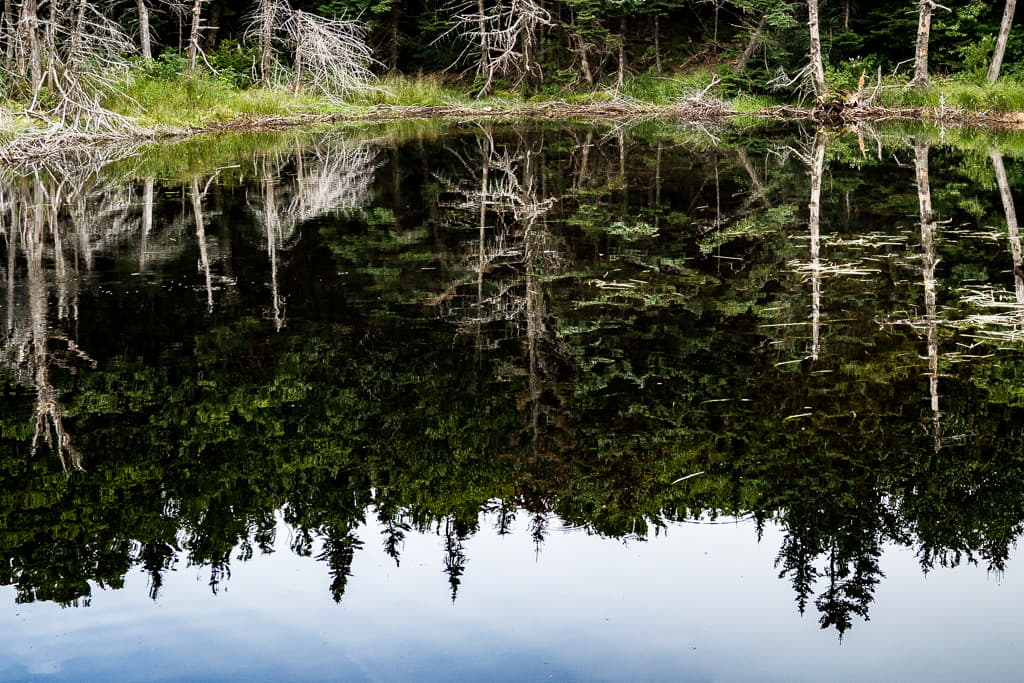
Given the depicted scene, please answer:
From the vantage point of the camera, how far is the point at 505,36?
32531 millimetres

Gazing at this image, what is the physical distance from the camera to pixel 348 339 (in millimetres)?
7941

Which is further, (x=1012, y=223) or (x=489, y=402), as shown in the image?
(x=1012, y=223)

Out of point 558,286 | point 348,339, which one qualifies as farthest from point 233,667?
point 558,286

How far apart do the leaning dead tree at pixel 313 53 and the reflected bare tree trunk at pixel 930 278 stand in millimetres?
17300

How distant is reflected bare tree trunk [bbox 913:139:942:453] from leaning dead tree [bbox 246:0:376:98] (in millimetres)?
17300

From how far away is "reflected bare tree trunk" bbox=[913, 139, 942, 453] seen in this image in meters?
6.19

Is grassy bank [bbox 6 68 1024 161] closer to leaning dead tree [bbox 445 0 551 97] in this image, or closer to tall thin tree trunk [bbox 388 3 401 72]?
leaning dead tree [bbox 445 0 551 97]

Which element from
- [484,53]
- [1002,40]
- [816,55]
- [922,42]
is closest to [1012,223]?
[922,42]

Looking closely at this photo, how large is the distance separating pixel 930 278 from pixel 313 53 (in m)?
23.1

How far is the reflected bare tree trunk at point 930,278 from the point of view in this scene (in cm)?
619

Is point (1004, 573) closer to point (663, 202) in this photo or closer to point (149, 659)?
point (149, 659)

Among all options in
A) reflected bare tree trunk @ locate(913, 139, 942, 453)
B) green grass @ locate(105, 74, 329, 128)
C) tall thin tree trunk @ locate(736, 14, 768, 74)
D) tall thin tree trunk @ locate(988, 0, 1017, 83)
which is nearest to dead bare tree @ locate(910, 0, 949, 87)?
tall thin tree trunk @ locate(988, 0, 1017, 83)

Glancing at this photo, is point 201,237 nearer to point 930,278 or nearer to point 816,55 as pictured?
point 930,278

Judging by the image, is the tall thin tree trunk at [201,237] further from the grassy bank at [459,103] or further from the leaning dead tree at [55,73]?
the leaning dead tree at [55,73]
